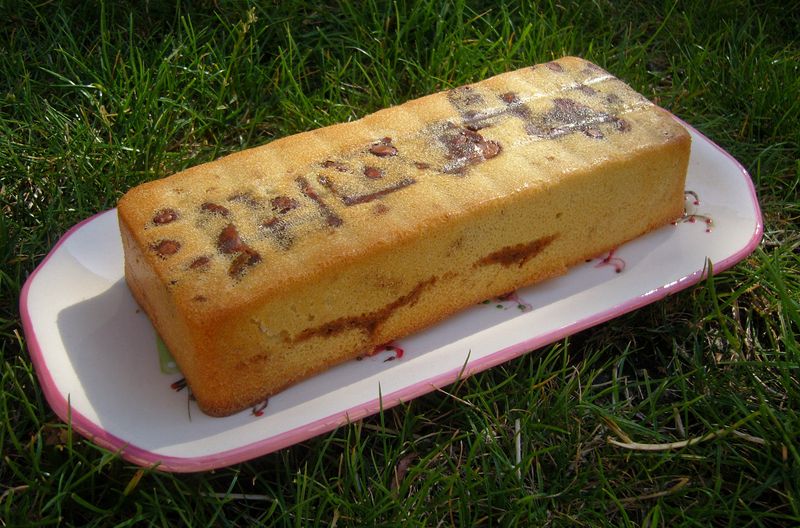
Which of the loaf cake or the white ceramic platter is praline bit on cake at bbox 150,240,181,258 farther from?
the white ceramic platter

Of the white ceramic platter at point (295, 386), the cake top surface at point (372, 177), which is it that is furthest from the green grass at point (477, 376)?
the cake top surface at point (372, 177)

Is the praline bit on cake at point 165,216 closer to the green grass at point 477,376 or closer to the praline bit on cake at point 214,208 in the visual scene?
the praline bit on cake at point 214,208

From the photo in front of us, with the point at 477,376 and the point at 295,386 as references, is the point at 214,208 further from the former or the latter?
the point at 477,376

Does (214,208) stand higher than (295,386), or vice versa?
(214,208)

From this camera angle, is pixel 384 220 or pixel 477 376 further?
pixel 477 376

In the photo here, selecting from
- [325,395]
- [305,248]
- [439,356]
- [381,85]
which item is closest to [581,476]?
[439,356]

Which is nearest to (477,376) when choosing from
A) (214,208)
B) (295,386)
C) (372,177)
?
(295,386)
